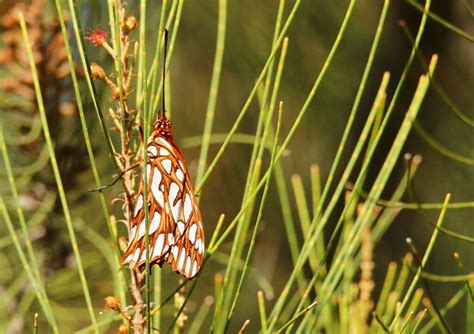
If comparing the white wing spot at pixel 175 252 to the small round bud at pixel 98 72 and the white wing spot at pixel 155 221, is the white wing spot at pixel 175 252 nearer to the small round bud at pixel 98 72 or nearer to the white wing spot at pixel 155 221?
the white wing spot at pixel 155 221

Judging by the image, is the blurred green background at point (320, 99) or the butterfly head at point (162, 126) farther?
the blurred green background at point (320, 99)

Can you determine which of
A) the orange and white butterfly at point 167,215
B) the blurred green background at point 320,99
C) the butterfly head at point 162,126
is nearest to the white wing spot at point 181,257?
the orange and white butterfly at point 167,215

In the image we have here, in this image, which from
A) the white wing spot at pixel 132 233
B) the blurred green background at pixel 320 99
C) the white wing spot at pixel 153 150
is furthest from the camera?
the blurred green background at pixel 320 99

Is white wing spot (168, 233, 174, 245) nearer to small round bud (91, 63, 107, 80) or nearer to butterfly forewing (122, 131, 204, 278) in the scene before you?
butterfly forewing (122, 131, 204, 278)

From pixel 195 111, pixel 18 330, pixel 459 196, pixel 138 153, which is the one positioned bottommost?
pixel 18 330

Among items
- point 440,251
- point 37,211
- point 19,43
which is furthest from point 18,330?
point 440,251

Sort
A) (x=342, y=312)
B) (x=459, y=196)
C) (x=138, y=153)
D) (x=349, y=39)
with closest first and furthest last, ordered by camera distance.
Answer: (x=138, y=153) → (x=342, y=312) → (x=349, y=39) → (x=459, y=196)

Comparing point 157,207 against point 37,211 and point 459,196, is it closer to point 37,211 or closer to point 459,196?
point 37,211
